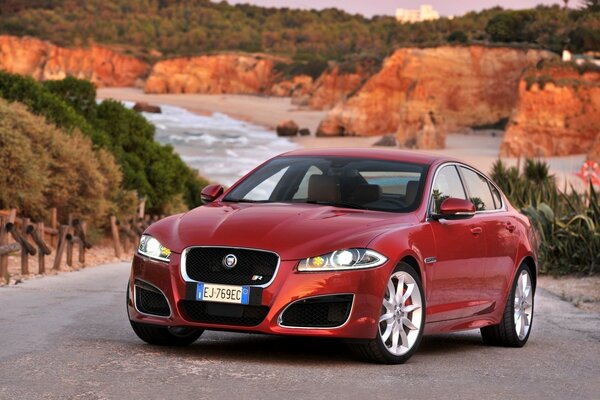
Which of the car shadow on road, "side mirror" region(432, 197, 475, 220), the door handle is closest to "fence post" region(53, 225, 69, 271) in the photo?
the car shadow on road

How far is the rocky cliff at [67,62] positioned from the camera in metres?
176

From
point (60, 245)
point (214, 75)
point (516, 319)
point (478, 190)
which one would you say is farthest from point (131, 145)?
point (214, 75)

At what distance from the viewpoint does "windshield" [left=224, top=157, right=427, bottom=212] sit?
1047 centimetres

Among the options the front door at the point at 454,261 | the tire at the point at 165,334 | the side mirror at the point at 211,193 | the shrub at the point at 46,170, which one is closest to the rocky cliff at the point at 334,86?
the shrub at the point at 46,170

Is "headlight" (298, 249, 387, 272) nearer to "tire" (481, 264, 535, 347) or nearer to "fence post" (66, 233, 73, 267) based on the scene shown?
"tire" (481, 264, 535, 347)

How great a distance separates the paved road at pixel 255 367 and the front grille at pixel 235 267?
564mm

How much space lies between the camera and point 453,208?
1020cm

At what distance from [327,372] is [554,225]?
1607cm

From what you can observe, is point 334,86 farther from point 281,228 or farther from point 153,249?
point 281,228

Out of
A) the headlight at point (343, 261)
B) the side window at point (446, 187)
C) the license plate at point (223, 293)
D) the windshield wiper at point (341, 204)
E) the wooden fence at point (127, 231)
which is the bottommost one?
the wooden fence at point (127, 231)

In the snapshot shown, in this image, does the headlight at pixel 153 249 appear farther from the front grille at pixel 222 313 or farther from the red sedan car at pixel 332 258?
A: the front grille at pixel 222 313

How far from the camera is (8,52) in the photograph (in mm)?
175125

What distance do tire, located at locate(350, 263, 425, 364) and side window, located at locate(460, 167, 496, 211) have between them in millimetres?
1900

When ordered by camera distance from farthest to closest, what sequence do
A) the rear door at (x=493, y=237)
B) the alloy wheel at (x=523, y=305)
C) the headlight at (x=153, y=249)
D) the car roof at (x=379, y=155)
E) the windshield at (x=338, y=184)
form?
the alloy wheel at (x=523, y=305) → the rear door at (x=493, y=237) → the car roof at (x=379, y=155) → the windshield at (x=338, y=184) → the headlight at (x=153, y=249)
